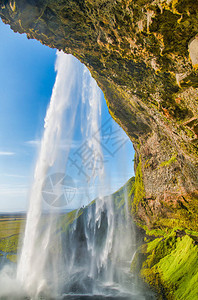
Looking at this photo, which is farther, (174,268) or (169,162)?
(169,162)

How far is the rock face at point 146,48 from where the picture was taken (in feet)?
23.1

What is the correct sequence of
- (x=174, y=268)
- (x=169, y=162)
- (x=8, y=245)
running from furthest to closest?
(x=8, y=245)
(x=169, y=162)
(x=174, y=268)

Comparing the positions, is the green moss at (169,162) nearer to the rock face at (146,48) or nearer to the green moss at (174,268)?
the rock face at (146,48)

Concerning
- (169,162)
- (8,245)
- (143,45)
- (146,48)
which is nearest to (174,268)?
(169,162)

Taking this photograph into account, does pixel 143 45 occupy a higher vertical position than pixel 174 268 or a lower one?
higher

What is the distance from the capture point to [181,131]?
10484 millimetres

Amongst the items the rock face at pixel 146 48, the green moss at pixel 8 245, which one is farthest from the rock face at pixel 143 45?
the green moss at pixel 8 245

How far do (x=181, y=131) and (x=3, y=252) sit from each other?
1749 inches

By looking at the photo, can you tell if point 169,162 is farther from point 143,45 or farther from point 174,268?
point 143,45

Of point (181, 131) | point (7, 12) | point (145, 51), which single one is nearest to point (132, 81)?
point (145, 51)

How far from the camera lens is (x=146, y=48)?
8.81 metres

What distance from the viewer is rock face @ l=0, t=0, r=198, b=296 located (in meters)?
7.04

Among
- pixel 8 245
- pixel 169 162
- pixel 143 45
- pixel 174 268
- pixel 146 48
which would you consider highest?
pixel 143 45

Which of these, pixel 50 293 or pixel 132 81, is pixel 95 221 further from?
pixel 132 81
